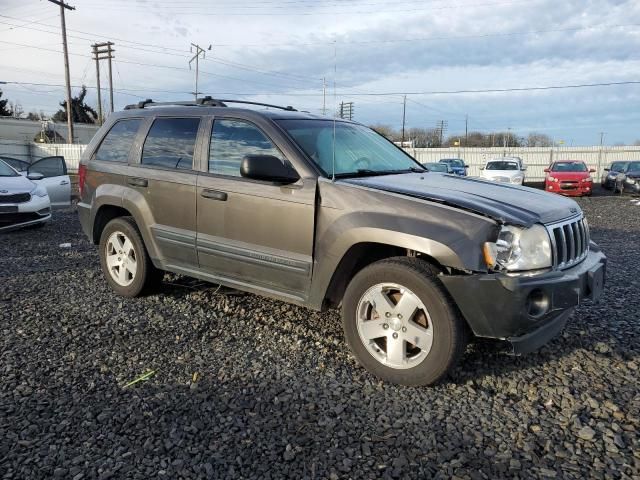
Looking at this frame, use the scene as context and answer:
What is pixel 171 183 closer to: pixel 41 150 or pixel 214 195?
pixel 214 195

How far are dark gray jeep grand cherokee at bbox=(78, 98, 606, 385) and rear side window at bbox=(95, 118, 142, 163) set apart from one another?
2 centimetres

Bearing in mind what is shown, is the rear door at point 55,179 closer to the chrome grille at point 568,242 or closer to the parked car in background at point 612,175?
the chrome grille at point 568,242

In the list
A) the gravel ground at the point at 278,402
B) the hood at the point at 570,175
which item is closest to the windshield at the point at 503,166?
the hood at the point at 570,175

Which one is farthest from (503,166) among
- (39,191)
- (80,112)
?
(80,112)

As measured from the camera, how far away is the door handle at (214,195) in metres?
4.30

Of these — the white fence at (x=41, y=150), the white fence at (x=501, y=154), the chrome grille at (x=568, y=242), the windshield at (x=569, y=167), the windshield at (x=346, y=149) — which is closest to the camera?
the chrome grille at (x=568, y=242)

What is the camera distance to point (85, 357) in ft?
12.8

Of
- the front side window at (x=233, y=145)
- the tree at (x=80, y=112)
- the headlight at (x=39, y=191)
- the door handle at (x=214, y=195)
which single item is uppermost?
the tree at (x=80, y=112)

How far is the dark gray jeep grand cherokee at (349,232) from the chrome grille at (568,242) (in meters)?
0.01

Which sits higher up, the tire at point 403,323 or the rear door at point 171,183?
the rear door at point 171,183

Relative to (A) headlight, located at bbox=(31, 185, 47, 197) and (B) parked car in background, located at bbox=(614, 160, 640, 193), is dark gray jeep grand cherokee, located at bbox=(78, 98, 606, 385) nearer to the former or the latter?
(A) headlight, located at bbox=(31, 185, 47, 197)

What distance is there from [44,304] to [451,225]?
13.5 ft

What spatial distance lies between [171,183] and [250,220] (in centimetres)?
102

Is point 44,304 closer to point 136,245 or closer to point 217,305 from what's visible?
point 136,245
